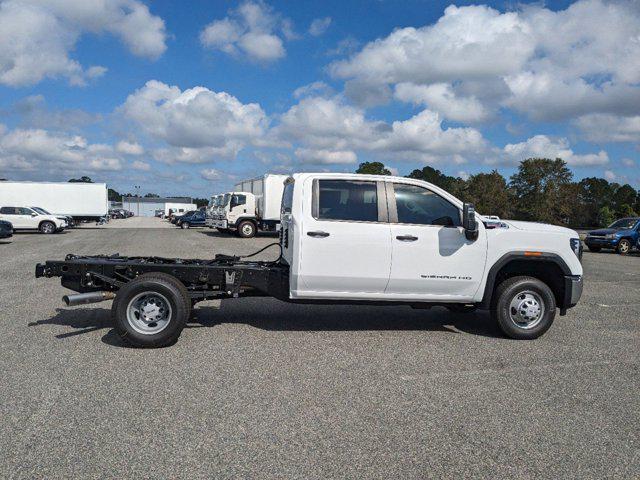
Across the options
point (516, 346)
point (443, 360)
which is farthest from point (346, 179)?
point (516, 346)

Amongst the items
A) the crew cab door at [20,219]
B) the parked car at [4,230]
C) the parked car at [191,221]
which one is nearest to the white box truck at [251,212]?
the parked car at [4,230]

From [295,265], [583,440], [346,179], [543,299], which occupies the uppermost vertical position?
[346,179]

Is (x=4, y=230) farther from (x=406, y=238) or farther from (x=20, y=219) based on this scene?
(x=406, y=238)

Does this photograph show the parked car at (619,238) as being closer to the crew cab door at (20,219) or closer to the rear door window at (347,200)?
the rear door window at (347,200)

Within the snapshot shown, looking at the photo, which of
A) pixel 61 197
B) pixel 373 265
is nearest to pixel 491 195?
pixel 61 197

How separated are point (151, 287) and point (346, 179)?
2564 mm

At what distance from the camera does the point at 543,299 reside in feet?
21.0

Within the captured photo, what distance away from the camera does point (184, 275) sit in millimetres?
6078

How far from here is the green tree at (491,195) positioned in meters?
63.9

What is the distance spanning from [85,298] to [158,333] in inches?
37.5

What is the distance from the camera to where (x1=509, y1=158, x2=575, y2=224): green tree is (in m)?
62.9

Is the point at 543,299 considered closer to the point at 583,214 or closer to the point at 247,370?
the point at 247,370

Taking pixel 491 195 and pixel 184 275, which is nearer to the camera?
pixel 184 275

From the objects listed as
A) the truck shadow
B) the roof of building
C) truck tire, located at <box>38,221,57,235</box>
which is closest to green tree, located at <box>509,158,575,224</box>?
truck tire, located at <box>38,221,57,235</box>
